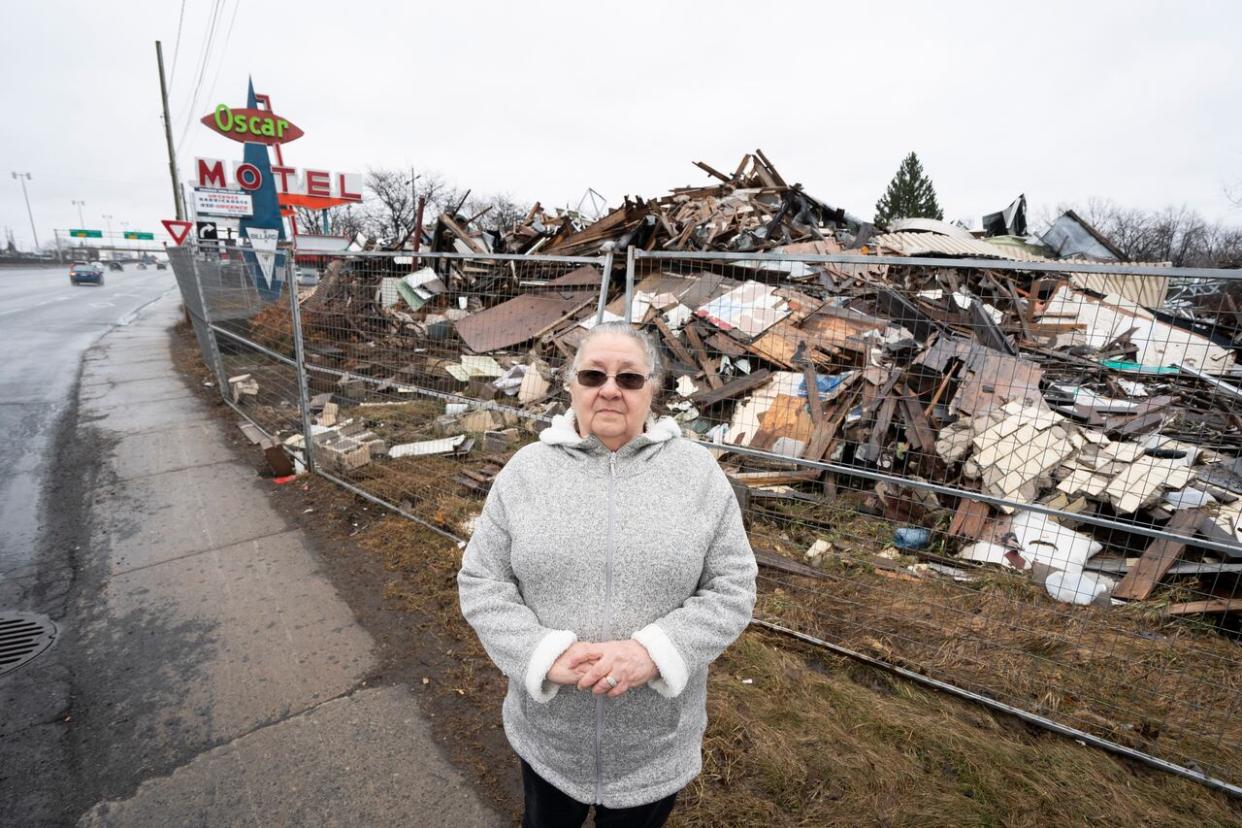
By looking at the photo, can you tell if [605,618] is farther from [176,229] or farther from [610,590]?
[176,229]

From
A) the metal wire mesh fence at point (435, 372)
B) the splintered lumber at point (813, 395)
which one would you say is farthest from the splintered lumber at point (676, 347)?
the splintered lumber at point (813, 395)

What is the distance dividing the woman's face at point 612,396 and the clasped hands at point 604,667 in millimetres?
541

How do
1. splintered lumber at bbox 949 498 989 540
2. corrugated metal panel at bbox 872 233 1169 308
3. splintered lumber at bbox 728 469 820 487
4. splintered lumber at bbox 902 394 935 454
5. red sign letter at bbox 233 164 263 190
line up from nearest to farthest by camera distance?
splintered lumber at bbox 949 498 989 540 → splintered lumber at bbox 902 394 935 454 → splintered lumber at bbox 728 469 820 487 → corrugated metal panel at bbox 872 233 1169 308 → red sign letter at bbox 233 164 263 190

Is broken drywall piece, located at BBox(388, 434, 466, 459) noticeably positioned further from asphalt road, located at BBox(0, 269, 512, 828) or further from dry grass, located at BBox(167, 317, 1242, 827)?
dry grass, located at BBox(167, 317, 1242, 827)

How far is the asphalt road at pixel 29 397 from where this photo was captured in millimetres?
4336

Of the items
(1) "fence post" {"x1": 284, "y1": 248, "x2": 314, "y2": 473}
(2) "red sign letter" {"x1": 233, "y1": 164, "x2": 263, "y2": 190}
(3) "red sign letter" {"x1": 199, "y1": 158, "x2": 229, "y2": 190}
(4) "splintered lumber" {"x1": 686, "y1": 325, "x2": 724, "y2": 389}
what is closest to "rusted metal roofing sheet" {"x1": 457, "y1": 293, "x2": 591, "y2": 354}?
(4) "splintered lumber" {"x1": 686, "y1": 325, "x2": 724, "y2": 389}

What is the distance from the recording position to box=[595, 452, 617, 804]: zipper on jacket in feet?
5.01

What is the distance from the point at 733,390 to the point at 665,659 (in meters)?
4.22

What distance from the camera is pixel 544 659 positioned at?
144cm

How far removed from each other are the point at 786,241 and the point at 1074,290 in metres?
3.95

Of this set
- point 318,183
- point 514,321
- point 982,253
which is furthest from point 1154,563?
point 318,183

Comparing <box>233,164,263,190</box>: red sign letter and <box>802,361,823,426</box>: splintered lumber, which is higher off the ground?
<box>233,164,263,190</box>: red sign letter

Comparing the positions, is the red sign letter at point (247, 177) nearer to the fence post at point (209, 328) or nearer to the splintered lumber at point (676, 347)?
the fence post at point (209, 328)

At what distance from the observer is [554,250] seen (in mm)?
9844
